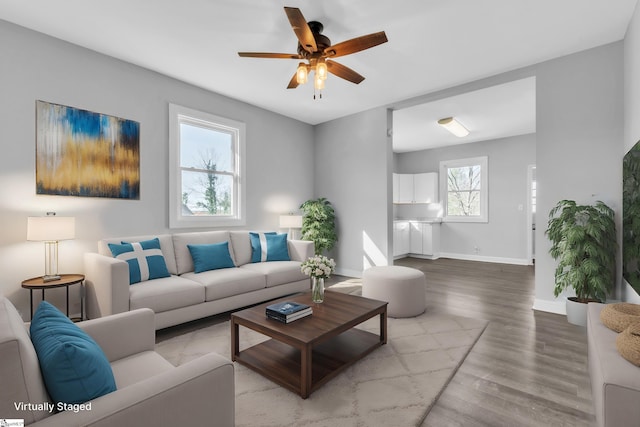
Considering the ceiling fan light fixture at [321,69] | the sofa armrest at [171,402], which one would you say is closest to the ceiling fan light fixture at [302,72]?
the ceiling fan light fixture at [321,69]

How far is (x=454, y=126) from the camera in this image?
5.56 m

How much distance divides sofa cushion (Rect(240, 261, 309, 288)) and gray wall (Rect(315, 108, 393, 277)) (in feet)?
4.95

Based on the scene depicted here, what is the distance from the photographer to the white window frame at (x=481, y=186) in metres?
6.89

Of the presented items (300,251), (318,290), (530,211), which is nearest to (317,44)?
(318,290)

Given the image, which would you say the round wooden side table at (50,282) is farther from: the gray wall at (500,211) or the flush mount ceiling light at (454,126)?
the gray wall at (500,211)

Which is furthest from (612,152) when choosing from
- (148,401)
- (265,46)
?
(148,401)

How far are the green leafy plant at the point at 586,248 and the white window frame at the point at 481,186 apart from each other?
392 centimetres

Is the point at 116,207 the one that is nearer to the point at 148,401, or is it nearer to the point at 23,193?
the point at 23,193

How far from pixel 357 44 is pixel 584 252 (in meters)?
2.89

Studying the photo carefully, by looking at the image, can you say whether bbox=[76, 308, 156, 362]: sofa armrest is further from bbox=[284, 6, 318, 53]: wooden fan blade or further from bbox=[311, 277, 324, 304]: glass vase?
bbox=[284, 6, 318, 53]: wooden fan blade

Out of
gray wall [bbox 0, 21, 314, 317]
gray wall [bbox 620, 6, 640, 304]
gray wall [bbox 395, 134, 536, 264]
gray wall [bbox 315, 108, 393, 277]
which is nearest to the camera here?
gray wall [bbox 620, 6, 640, 304]

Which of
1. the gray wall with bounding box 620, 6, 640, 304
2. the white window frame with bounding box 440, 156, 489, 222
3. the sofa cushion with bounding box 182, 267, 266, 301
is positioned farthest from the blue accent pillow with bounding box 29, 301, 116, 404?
the white window frame with bounding box 440, 156, 489, 222

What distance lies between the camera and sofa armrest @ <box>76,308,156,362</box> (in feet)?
4.99

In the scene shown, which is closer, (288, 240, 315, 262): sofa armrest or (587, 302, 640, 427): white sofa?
(587, 302, 640, 427): white sofa
